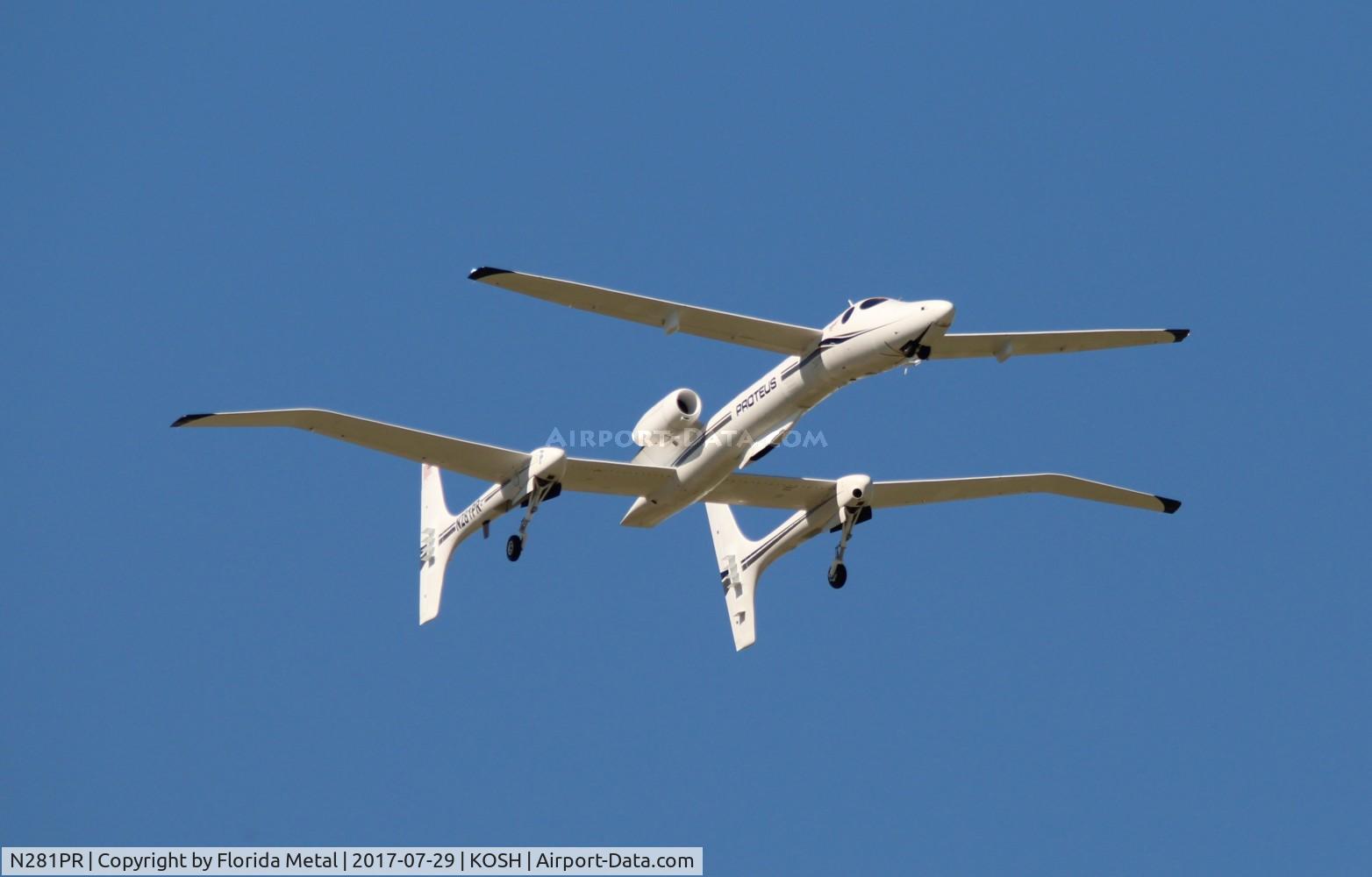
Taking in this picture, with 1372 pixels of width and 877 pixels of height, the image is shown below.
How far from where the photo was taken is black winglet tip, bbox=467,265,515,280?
37.8 metres

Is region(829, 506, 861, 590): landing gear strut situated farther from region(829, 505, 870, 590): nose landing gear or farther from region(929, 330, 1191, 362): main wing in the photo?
region(929, 330, 1191, 362): main wing

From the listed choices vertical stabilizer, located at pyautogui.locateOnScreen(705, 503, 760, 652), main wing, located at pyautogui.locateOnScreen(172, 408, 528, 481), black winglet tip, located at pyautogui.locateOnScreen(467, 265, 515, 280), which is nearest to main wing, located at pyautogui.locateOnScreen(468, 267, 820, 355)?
black winglet tip, located at pyautogui.locateOnScreen(467, 265, 515, 280)

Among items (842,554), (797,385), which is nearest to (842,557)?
(842,554)

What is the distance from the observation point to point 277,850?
42500 mm

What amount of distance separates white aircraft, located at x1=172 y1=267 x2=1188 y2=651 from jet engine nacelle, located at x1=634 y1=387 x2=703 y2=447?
0.03 meters

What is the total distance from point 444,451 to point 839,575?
9.67 metres

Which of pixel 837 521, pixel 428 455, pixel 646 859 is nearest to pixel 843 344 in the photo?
pixel 837 521

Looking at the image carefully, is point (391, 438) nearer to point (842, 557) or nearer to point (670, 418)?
point (670, 418)

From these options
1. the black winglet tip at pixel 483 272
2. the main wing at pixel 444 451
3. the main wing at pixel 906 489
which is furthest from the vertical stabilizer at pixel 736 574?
the black winglet tip at pixel 483 272

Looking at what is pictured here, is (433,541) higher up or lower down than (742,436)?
higher up

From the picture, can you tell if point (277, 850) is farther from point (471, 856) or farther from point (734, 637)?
point (734, 637)

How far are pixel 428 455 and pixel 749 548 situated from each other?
11593 mm

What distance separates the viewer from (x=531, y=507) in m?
42.0

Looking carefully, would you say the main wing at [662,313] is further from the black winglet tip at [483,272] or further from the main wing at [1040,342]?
the main wing at [1040,342]
